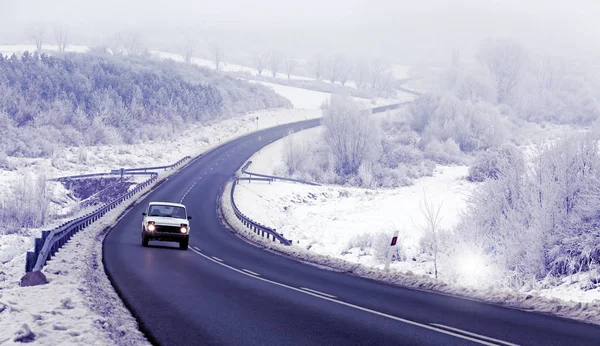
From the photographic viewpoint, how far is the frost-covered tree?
78.7 m

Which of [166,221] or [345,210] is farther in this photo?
[345,210]

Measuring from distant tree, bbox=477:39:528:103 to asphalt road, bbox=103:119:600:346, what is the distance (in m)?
112

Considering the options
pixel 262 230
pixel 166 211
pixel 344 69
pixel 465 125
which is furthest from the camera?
pixel 344 69

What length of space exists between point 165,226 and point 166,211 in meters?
1.01

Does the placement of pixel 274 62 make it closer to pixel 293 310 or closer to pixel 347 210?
pixel 347 210

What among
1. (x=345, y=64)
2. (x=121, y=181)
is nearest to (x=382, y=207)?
(x=121, y=181)

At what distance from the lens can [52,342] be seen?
8367 millimetres

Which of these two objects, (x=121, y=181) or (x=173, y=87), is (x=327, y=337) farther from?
(x=173, y=87)

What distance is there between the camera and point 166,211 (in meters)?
26.1

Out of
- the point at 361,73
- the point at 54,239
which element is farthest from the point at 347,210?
the point at 361,73

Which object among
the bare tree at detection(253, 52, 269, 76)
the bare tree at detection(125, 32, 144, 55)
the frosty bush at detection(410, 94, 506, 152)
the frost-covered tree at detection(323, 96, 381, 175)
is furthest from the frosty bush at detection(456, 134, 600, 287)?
the bare tree at detection(253, 52, 269, 76)

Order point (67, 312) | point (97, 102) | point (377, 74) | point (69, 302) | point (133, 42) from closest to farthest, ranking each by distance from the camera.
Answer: point (67, 312) → point (69, 302) → point (97, 102) → point (377, 74) → point (133, 42)

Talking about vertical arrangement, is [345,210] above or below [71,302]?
below

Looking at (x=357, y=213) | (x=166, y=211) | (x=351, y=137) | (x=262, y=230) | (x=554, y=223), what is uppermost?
(x=554, y=223)
